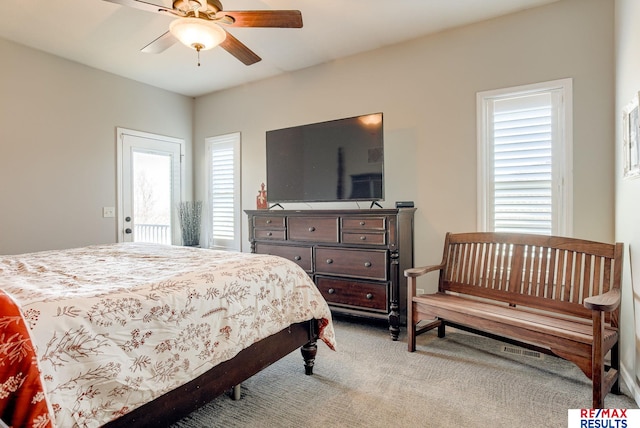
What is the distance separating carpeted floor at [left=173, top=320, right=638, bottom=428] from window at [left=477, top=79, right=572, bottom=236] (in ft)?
Answer: 3.62

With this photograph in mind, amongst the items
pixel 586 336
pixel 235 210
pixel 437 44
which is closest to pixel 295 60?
pixel 437 44

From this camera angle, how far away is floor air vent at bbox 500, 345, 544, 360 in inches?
102

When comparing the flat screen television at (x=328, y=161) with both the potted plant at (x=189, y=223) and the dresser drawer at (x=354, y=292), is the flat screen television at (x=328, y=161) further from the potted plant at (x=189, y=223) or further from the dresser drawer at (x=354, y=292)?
the potted plant at (x=189, y=223)

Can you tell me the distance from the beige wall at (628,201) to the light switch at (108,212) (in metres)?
4.81

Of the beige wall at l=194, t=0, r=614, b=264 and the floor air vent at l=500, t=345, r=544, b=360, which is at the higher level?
the beige wall at l=194, t=0, r=614, b=264

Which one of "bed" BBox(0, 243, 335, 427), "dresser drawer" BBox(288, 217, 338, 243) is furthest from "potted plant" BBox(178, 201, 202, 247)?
"bed" BBox(0, 243, 335, 427)

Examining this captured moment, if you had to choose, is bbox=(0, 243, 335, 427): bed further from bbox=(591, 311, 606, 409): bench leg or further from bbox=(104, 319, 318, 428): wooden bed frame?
bbox=(591, 311, 606, 409): bench leg

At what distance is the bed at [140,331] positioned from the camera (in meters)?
1.01

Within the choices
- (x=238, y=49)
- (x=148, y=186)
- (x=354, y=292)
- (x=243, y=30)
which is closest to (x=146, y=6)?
(x=238, y=49)

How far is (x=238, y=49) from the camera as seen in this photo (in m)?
2.60

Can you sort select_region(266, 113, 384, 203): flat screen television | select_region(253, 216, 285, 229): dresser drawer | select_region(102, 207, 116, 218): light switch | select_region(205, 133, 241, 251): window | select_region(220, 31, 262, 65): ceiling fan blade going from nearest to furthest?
select_region(220, 31, 262, 65): ceiling fan blade < select_region(266, 113, 384, 203): flat screen television < select_region(253, 216, 285, 229): dresser drawer < select_region(102, 207, 116, 218): light switch < select_region(205, 133, 241, 251): window

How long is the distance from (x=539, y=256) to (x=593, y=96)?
4.27 feet

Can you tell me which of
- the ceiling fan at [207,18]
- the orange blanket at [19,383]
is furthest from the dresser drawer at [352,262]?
the orange blanket at [19,383]

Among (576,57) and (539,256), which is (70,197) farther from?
(576,57)
